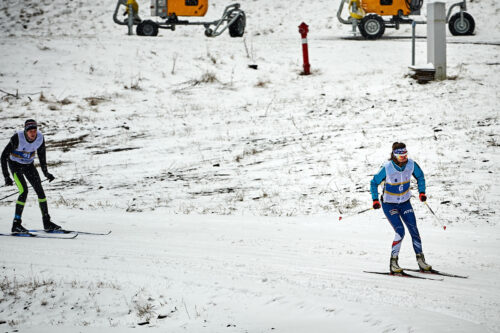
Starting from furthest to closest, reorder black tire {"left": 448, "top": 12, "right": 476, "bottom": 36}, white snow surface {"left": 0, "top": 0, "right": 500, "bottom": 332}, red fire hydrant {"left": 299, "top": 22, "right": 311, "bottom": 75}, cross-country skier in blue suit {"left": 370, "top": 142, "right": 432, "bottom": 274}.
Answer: black tire {"left": 448, "top": 12, "right": 476, "bottom": 36} < red fire hydrant {"left": 299, "top": 22, "right": 311, "bottom": 75} < cross-country skier in blue suit {"left": 370, "top": 142, "right": 432, "bottom": 274} < white snow surface {"left": 0, "top": 0, "right": 500, "bottom": 332}

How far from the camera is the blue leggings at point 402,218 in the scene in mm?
7551

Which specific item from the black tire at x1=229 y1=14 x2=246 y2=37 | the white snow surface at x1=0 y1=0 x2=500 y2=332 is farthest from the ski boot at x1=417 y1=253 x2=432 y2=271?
the black tire at x1=229 y1=14 x2=246 y2=37

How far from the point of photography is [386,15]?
23531 millimetres

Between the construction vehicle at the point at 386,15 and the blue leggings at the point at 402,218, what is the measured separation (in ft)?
57.3

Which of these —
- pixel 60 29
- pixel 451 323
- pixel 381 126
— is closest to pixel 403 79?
pixel 381 126

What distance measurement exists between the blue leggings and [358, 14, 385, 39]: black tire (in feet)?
57.4

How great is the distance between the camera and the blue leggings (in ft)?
24.8

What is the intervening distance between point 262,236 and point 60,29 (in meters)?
25.9

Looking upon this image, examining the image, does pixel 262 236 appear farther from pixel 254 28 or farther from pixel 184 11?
pixel 254 28

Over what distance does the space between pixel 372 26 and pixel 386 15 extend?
747mm

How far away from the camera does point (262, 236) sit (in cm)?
928

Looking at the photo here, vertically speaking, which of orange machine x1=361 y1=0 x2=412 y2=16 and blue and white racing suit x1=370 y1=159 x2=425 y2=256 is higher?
orange machine x1=361 y1=0 x2=412 y2=16

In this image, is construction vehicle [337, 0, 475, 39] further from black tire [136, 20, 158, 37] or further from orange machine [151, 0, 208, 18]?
black tire [136, 20, 158, 37]

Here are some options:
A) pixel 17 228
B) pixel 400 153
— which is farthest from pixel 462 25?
pixel 17 228
